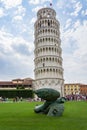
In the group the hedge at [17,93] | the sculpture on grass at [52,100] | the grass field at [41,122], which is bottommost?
the grass field at [41,122]

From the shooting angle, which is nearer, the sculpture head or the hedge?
the sculpture head

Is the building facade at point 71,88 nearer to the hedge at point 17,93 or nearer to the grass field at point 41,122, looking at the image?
the hedge at point 17,93

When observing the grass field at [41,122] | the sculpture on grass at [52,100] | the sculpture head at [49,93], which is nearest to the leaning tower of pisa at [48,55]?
the sculpture on grass at [52,100]

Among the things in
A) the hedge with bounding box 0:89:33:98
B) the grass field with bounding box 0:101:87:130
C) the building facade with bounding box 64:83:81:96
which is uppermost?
the building facade with bounding box 64:83:81:96

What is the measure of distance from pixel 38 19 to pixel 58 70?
910 inches

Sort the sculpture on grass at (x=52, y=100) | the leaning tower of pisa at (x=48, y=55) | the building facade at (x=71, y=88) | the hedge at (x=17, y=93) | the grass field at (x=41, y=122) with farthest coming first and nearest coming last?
the building facade at (x=71, y=88) < the leaning tower of pisa at (x=48, y=55) < the hedge at (x=17, y=93) < the sculpture on grass at (x=52, y=100) < the grass field at (x=41, y=122)

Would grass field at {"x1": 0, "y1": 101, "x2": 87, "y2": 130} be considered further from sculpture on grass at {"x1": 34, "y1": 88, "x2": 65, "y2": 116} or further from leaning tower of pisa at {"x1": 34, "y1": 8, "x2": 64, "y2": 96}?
leaning tower of pisa at {"x1": 34, "y1": 8, "x2": 64, "y2": 96}

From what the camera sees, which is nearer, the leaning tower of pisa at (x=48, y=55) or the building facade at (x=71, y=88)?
the leaning tower of pisa at (x=48, y=55)

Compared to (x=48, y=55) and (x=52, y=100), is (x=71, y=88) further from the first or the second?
(x=52, y=100)

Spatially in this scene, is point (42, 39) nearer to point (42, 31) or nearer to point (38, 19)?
point (42, 31)

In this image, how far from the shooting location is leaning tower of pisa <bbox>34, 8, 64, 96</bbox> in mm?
85125

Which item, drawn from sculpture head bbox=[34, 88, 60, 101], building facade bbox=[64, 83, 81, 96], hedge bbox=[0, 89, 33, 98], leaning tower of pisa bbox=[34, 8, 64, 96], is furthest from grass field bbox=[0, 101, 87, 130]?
building facade bbox=[64, 83, 81, 96]

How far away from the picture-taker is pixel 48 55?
8606 centimetres

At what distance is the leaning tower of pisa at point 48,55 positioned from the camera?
8512 cm
